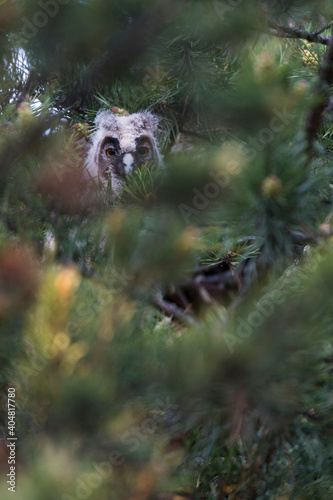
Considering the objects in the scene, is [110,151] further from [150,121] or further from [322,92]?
[322,92]

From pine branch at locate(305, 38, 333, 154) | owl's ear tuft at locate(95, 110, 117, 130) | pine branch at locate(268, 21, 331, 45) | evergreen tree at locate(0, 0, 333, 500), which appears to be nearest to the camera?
evergreen tree at locate(0, 0, 333, 500)

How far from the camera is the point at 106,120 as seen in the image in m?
0.92

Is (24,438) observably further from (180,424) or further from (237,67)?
(237,67)

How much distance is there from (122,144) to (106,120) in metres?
0.06

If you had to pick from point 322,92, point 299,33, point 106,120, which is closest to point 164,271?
point 322,92

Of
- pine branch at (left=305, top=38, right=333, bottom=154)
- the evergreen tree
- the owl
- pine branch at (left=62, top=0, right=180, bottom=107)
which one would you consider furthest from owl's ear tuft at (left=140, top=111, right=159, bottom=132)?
pine branch at (left=305, top=38, right=333, bottom=154)

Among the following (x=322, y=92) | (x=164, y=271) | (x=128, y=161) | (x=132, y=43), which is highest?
(x=128, y=161)

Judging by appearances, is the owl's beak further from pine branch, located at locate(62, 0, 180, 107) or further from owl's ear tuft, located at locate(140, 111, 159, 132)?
pine branch, located at locate(62, 0, 180, 107)

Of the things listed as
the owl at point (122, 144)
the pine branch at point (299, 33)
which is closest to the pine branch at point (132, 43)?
the pine branch at point (299, 33)

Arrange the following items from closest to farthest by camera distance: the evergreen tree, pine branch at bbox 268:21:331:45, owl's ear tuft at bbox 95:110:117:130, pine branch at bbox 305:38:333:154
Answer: the evergreen tree, pine branch at bbox 305:38:333:154, pine branch at bbox 268:21:331:45, owl's ear tuft at bbox 95:110:117:130

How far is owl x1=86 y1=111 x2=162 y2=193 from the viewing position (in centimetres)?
93

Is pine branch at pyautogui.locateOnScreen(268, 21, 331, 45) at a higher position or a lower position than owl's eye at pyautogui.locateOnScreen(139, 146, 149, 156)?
lower

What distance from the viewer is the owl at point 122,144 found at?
93cm

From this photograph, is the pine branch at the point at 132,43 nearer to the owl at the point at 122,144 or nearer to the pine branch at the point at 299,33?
the pine branch at the point at 299,33
